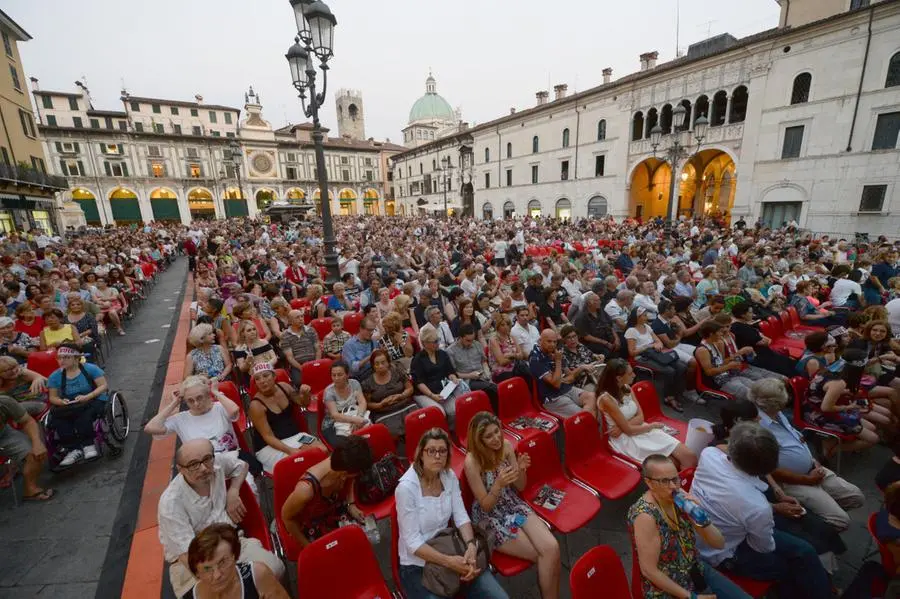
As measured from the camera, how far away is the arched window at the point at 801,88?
19.8m

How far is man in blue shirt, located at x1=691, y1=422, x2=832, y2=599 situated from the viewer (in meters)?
2.40

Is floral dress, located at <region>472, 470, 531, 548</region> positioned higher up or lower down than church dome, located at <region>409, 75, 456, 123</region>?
lower down

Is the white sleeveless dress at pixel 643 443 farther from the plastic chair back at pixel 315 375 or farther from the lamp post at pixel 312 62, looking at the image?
the lamp post at pixel 312 62

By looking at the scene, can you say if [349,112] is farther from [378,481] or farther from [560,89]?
[378,481]

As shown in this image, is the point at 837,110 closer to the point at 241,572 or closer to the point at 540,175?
the point at 540,175

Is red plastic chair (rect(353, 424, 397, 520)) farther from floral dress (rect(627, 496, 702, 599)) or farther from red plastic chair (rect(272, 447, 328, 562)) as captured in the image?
floral dress (rect(627, 496, 702, 599))

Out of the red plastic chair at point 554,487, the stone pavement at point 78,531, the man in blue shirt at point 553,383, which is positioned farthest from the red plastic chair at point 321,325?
Result: the red plastic chair at point 554,487

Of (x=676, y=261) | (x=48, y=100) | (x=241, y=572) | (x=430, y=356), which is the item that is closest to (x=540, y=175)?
(x=676, y=261)

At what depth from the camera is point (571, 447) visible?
348 centimetres

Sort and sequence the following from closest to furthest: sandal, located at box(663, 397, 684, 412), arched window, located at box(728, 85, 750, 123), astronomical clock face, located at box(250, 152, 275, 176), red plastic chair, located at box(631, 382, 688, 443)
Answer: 1. red plastic chair, located at box(631, 382, 688, 443)
2. sandal, located at box(663, 397, 684, 412)
3. arched window, located at box(728, 85, 750, 123)
4. astronomical clock face, located at box(250, 152, 275, 176)

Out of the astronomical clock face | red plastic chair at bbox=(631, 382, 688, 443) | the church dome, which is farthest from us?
the church dome

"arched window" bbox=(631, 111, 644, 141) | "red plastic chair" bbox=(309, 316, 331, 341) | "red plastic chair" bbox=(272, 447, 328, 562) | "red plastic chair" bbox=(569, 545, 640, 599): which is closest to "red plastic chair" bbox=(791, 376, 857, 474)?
"red plastic chair" bbox=(569, 545, 640, 599)

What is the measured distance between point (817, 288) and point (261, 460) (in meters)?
11.3

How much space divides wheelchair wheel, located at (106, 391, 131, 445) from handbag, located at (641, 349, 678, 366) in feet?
22.8
